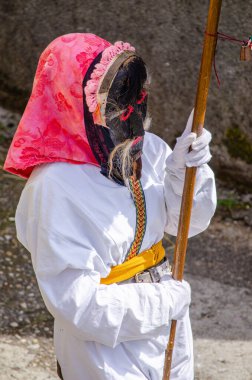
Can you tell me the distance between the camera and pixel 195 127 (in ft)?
7.98

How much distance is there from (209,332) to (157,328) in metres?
1.63

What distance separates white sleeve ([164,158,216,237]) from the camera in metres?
2.62

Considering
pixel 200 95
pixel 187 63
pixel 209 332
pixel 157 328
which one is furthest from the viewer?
pixel 187 63

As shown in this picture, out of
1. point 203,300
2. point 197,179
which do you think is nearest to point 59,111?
point 197,179

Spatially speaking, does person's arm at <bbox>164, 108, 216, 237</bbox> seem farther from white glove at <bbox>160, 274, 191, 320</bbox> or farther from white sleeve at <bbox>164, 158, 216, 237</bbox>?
white glove at <bbox>160, 274, 191, 320</bbox>

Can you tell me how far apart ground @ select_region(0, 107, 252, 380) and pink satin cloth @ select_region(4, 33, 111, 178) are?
5.15 ft

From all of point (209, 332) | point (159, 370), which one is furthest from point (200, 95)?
point (209, 332)

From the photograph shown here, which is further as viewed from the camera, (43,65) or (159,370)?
(159,370)

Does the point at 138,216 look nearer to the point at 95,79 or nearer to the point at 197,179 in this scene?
the point at 197,179

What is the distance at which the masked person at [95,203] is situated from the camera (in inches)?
93.5

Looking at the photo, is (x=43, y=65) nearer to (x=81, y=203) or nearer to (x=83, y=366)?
(x=81, y=203)

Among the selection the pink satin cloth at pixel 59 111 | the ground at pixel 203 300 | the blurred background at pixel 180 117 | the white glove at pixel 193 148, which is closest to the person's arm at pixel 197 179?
the white glove at pixel 193 148

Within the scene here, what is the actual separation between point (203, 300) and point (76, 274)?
208 centimetres

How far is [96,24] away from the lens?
5211 mm
